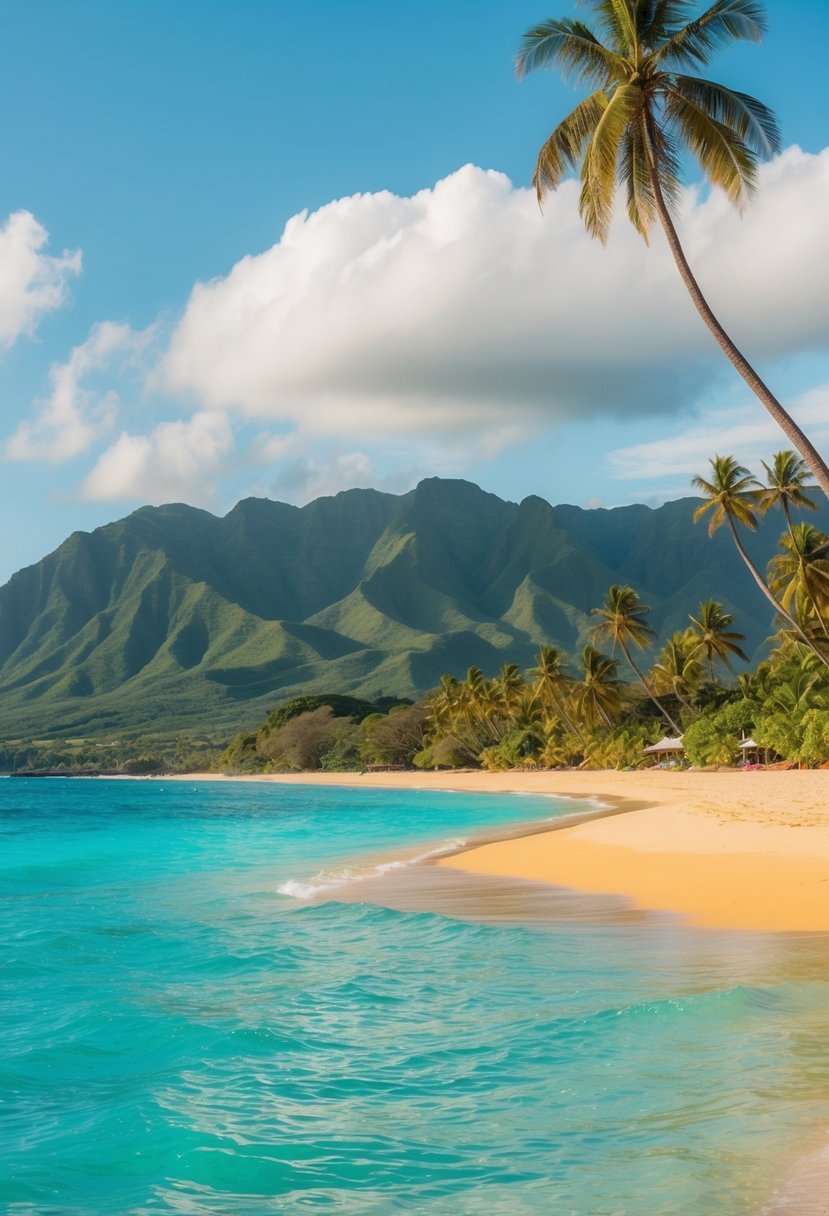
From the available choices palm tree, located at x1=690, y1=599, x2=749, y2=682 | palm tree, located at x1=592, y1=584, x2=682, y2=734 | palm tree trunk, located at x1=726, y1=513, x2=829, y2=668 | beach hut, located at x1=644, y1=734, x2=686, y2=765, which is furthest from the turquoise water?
palm tree, located at x1=690, y1=599, x2=749, y2=682

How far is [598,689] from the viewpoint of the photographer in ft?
233

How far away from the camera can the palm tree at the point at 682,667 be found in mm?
70188

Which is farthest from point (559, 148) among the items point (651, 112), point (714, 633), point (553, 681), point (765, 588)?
point (553, 681)

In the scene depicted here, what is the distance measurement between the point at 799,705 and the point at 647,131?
36.1 meters

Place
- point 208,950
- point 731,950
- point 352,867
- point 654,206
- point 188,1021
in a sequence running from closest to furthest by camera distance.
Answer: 1. point 188,1021
2. point 731,950
3. point 208,950
4. point 654,206
5. point 352,867

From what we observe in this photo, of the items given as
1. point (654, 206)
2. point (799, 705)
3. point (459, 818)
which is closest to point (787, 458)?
point (799, 705)

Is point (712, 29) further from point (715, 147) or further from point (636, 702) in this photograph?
point (636, 702)

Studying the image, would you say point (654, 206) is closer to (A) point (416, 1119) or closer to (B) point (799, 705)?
(A) point (416, 1119)

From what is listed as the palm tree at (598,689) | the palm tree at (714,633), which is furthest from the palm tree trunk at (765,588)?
the palm tree at (598,689)

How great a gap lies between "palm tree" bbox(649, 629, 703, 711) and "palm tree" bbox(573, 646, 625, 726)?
3.66 meters

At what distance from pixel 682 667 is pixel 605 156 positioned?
58.8 metres

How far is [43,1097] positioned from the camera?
7.26 meters

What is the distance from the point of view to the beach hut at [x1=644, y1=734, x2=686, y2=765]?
6531 cm

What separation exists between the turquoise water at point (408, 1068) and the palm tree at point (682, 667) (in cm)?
5928
